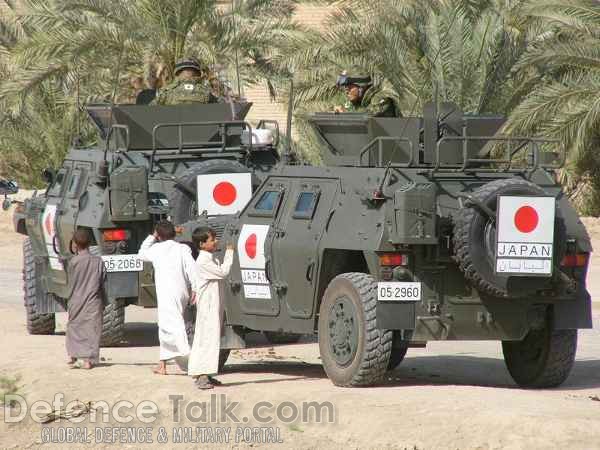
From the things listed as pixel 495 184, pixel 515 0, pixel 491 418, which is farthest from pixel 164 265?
pixel 515 0

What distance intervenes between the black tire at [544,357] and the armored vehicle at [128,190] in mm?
2936

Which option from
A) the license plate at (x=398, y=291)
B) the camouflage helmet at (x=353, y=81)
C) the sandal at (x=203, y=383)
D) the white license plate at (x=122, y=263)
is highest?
the camouflage helmet at (x=353, y=81)

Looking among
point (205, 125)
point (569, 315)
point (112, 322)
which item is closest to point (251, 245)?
point (569, 315)

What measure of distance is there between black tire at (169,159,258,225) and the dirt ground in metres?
1.39

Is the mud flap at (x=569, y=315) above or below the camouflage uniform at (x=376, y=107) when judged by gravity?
below

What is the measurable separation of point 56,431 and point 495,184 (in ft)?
12.3

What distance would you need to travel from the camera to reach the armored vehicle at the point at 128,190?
1623cm

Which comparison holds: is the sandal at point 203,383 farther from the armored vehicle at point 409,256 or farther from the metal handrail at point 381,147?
the metal handrail at point 381,147

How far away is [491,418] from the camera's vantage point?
10.5 m

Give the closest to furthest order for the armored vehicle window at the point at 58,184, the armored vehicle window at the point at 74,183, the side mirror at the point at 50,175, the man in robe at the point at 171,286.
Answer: the man in robe at the point at 171,286 → the armored vehicle window at the point at 74,183 → the armored vehicle window at the point at 58,184 → the side mirror at the point at 50,175

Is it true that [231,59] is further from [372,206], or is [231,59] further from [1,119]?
[372,206]

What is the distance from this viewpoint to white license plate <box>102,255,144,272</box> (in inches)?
638

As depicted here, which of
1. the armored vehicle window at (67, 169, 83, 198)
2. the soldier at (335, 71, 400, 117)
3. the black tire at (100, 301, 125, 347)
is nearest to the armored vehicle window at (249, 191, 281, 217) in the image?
the soldier at (335, 71, 400, 117)

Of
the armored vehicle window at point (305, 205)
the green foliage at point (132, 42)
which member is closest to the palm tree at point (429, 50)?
the green foliage at point (132, 42)
